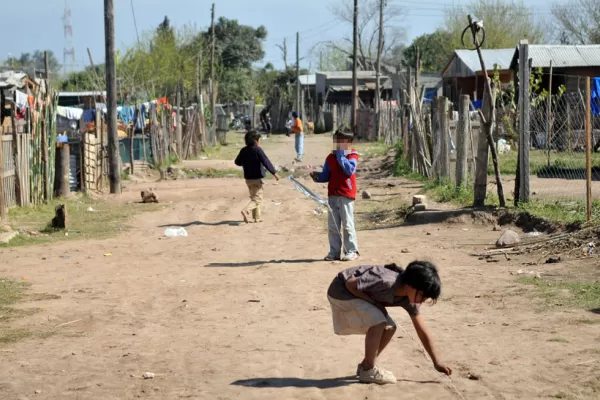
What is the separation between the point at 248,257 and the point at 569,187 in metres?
6.91

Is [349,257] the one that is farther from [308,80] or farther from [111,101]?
[308,80]

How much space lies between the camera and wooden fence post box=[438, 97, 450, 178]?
18.1 m

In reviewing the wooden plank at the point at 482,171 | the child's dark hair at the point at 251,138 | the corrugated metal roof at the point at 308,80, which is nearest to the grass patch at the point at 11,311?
the child's dark hair at the point at 251,138

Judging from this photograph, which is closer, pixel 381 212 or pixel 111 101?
pixel 381 212

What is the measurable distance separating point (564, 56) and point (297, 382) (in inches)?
1151

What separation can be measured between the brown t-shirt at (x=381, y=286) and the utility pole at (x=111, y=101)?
15.7m

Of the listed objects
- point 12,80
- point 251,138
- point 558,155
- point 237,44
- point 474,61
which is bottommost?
point 558,155

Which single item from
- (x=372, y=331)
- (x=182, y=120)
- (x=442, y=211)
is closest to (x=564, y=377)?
(x=372, y=331)

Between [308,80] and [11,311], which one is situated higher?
[308,80]

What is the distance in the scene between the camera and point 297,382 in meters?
5.96

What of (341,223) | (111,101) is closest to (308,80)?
(111,101)

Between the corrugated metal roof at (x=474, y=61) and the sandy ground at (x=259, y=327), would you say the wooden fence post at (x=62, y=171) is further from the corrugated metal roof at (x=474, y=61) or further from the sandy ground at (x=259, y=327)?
Result: the corrugated metal roof at (x=474, y=61)

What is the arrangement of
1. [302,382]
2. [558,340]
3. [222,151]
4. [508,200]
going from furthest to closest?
[222,151] → [508,200] → [558,340] → [302,382]

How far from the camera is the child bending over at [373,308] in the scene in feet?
18.2
